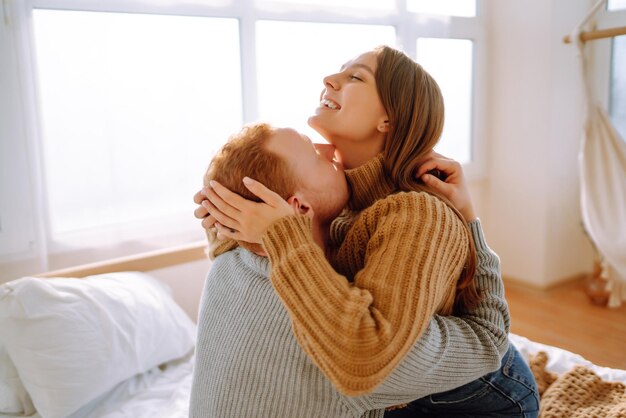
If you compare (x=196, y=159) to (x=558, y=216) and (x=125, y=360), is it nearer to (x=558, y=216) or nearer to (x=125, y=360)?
(x=125, y=360)

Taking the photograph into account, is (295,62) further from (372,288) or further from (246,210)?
(372,288)

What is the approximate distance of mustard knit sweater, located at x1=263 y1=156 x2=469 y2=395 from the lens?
0.79 m

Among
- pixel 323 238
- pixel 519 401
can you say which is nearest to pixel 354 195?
pixel 323 238

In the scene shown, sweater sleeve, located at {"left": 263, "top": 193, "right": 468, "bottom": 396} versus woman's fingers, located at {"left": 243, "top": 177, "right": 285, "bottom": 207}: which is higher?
woman's fingers, located at {"left": 243, "top": 177, "right": 285, "bottom": 207}

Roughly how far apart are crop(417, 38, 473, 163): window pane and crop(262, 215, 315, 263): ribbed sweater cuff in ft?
7.56

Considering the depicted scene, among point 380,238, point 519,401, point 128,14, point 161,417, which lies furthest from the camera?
point 128,14

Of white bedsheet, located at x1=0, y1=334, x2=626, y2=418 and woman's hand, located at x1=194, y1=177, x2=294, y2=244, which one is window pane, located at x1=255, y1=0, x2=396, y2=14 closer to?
white bedsheet, located at x1=0, y1=334, x2=626, y2=418

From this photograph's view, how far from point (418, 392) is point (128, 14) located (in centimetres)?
158

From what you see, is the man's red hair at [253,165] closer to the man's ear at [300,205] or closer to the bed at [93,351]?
the man's ear at [300,205]

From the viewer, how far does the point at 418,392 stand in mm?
963

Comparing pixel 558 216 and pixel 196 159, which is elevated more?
pixel 196 159

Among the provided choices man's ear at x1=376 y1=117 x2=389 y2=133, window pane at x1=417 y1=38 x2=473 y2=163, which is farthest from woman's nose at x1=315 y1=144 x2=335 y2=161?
window pane at x1=417 y1=38 x2=473 y2=163

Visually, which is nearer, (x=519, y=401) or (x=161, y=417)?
(x=519, y=401)

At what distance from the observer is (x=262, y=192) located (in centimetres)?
92
